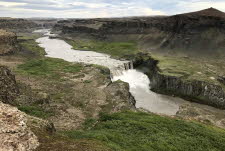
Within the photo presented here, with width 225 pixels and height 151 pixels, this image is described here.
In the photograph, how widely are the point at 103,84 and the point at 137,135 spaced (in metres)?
28.4

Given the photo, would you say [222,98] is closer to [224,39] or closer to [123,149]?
[123,149]

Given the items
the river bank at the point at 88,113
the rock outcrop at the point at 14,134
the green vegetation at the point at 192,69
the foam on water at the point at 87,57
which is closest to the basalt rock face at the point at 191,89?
the green vegetation at the point at 192,69

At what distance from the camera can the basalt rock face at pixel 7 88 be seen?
1098 inches

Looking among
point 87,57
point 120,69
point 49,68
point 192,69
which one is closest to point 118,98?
point 192,69

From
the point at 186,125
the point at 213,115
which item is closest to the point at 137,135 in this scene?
the point at 186,125

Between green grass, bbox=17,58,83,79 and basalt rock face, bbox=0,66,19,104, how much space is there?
82.9 ft

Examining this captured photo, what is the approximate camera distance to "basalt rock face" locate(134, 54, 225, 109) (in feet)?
162

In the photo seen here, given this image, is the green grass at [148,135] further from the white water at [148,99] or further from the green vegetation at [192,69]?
the green vegetation at [192,69]

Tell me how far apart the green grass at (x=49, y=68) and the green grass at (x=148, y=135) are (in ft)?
99.5

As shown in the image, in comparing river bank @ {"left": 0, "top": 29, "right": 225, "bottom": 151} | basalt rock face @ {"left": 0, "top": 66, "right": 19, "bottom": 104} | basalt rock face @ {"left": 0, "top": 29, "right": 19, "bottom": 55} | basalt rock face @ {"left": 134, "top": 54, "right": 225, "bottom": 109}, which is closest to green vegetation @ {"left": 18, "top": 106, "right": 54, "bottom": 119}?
river bank @ {"left": 0, "top": 29, "right": 225, "bottom": 151}

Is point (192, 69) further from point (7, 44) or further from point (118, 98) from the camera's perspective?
point (7, 44)

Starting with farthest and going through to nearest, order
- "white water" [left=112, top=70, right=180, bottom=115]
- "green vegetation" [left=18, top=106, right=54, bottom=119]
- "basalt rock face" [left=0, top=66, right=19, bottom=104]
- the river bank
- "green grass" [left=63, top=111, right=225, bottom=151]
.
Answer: "white water" [left=112, top=70, right=180, bottom=115], "green vegetation" [left=18, top=106, right=54, bottom=119], "basalt rock face" [left=0, top=66, right=19, bottom=104], "green grass" [left=63, top=111, right=225, bottom=151], the river bank

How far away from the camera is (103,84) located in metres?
53.9

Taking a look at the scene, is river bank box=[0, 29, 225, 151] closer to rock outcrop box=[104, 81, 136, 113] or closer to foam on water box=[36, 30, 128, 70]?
rock outcrop box=[104, 81, 136, 113]
